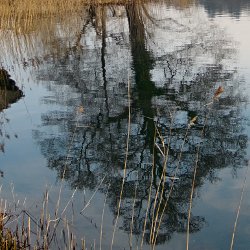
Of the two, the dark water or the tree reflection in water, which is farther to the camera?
the tree reflection in water

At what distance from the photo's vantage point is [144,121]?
7148 millimetres

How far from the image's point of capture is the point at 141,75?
948cm

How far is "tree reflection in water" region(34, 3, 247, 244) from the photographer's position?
4.96 m

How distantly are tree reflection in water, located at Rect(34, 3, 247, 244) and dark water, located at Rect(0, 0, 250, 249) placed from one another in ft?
0.06

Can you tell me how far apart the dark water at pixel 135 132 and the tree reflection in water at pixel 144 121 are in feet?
0.06

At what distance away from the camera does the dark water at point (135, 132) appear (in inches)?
173

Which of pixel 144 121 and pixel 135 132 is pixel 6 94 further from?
pixel 135 132

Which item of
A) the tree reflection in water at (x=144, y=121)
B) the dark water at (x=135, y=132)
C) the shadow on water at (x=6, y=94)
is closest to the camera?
the dark water at (x=135, y=132)

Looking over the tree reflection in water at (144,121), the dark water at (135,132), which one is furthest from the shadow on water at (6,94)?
the tree reflection in water at (144,121)

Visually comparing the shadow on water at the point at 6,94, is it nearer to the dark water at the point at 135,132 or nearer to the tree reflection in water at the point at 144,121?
the dark water at the point at 135,132

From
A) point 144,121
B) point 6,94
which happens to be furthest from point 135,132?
point 6,94

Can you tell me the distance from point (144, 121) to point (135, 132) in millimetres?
509

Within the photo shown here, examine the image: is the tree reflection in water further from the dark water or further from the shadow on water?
the shadow on water

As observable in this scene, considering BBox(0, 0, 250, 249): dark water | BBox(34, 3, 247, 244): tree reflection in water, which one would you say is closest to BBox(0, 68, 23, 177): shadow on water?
BBox(0, 0, 250, 249): dark water
